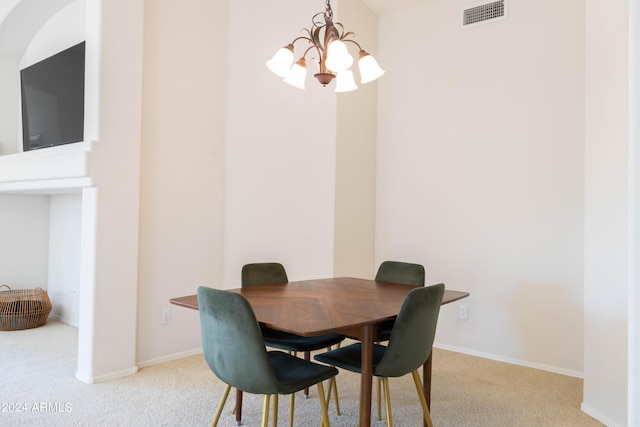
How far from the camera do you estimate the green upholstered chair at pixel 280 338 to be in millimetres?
2352

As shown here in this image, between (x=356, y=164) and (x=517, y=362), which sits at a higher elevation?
(x=356, y=164)

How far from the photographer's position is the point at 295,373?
5.96ft

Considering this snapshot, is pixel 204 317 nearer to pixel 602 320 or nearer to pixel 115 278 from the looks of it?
pixel 115 278

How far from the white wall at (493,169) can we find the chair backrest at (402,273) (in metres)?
1.08

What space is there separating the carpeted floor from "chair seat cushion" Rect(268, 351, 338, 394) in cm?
58

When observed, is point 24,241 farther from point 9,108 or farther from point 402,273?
point 402,273

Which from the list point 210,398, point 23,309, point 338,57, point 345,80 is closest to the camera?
point 338,57

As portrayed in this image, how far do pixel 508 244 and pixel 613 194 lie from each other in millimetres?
1186

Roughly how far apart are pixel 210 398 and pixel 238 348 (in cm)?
122

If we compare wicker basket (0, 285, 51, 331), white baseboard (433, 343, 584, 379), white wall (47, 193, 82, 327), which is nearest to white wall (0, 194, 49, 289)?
white wall (47, 193, 82, 327)

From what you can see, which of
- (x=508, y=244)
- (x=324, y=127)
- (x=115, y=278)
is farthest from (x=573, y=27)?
(x=115, y=278)

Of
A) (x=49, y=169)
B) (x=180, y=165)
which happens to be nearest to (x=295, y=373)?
(x=180, y=165)

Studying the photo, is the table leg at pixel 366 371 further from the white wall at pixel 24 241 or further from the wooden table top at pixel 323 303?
the white wall at pixel 24 241

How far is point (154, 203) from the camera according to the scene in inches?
130
